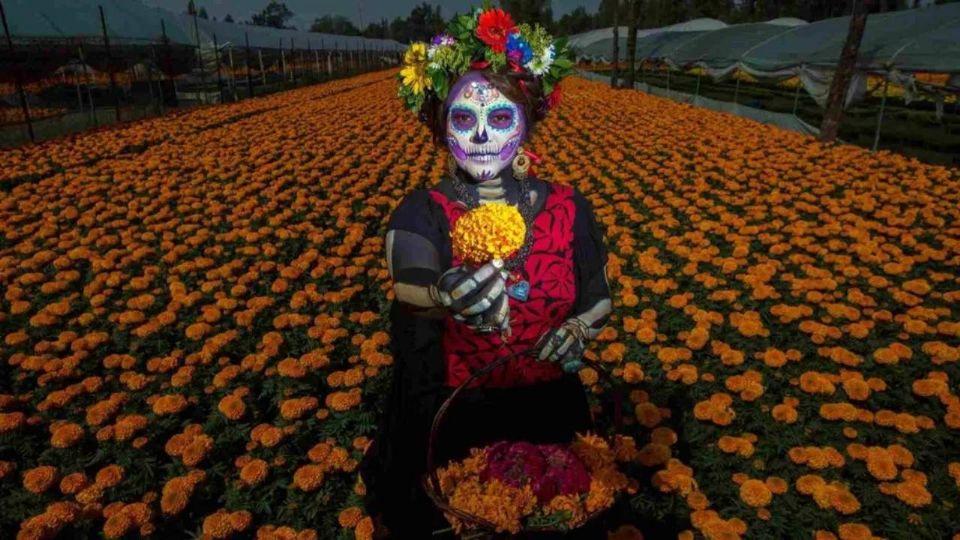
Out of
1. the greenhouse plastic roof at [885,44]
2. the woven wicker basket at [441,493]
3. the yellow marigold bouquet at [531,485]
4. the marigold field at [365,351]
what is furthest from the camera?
the greenhouse plastic roof at [885,44]

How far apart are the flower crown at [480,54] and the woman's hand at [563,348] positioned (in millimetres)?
894

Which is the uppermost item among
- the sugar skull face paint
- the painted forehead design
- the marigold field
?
the painted forehead design

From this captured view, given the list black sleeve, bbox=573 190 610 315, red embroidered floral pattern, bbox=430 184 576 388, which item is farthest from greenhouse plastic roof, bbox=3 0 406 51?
black sleeve, bbox=573 190 610 315

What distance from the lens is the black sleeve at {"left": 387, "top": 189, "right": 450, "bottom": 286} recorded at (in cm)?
179

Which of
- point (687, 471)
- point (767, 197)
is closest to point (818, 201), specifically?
point (767, 197)

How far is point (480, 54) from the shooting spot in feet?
6.54

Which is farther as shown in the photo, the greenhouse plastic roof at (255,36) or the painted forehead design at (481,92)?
the greenhouse plastic roof at (255,36)

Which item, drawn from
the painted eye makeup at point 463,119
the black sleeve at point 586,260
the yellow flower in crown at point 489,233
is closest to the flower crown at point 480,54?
the painted eye makeup at point 463,119

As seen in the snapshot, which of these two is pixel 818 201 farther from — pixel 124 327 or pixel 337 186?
pixel 124 327

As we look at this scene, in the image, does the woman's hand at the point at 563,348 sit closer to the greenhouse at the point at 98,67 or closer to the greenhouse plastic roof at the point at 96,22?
the greenhouse at the point at 98,67

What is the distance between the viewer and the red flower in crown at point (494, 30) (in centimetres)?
191

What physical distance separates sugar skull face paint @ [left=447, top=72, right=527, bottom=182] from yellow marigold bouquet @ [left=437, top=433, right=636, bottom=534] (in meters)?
0.95

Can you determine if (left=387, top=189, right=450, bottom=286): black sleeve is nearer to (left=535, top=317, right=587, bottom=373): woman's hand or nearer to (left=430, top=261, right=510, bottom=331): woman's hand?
(left=430, top=261, right=510, bottom=331): woman's hand

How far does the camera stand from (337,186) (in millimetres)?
7961
